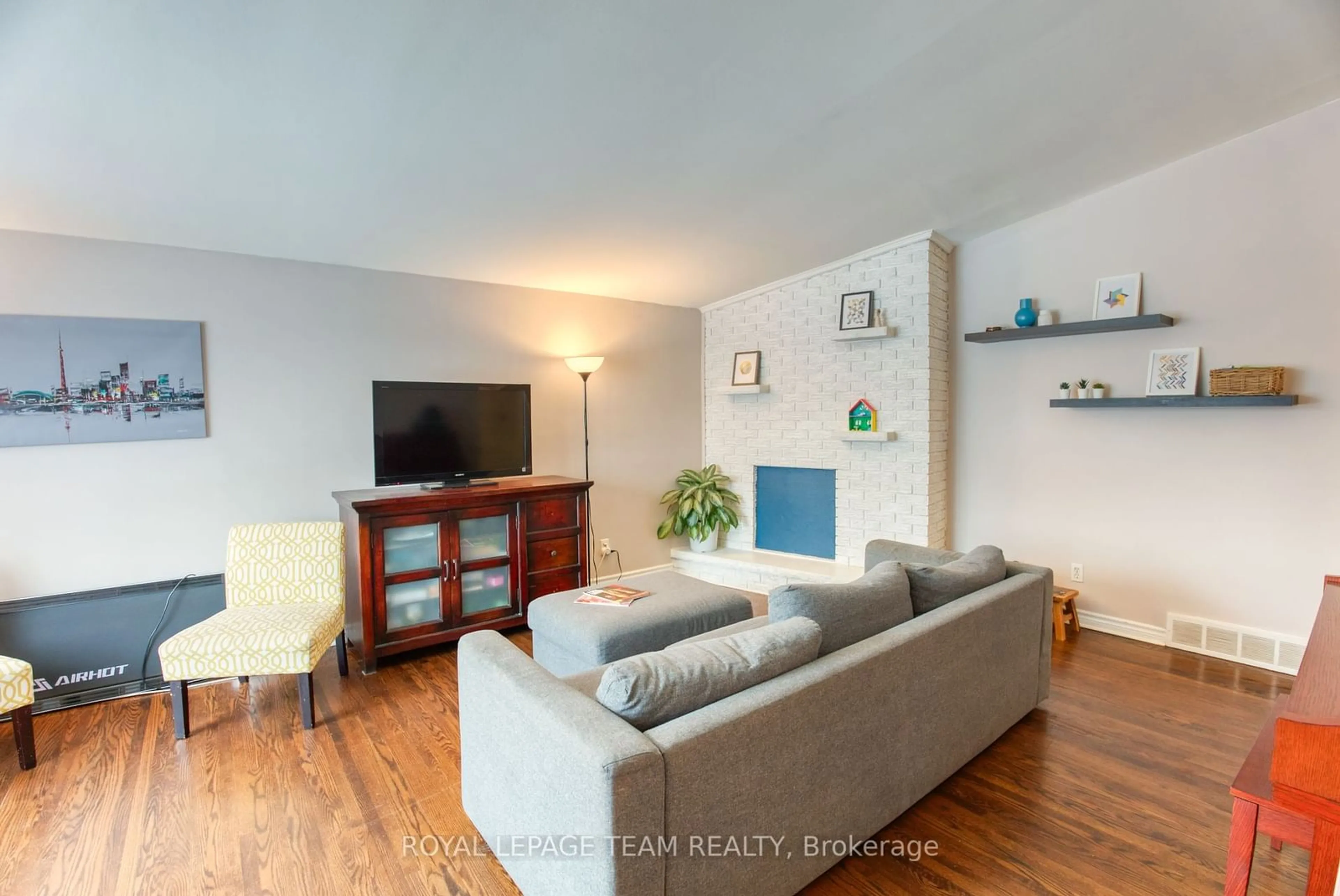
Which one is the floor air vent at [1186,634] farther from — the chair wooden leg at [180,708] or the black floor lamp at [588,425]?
the chair wooden leg at [180,708]

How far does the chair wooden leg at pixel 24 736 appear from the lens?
2.26m

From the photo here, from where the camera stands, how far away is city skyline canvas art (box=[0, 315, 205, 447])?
2693 mm

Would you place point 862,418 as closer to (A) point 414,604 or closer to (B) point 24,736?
(A) point 414,604

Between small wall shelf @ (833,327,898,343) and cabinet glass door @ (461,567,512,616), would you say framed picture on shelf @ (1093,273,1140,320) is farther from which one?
cabinet glass door @ (461,567,512,616)

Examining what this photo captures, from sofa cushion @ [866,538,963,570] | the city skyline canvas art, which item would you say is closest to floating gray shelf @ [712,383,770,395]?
sofa cushion @ [866,538,963,570]

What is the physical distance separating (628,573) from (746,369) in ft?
6.25

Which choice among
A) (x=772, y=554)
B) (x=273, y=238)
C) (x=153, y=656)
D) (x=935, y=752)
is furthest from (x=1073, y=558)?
(x=153, y=656)

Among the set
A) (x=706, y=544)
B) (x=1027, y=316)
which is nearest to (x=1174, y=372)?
(x=1027, y=316)

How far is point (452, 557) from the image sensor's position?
11.2 ft

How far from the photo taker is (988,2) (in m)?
2.01

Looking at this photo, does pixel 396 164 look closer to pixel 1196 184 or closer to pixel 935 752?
pixel 935 752

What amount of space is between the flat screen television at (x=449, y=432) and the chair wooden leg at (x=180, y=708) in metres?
1.25

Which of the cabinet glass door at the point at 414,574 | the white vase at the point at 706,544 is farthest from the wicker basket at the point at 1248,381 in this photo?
the cabinet glass door at the point at 414,574

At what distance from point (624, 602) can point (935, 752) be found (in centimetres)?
134
